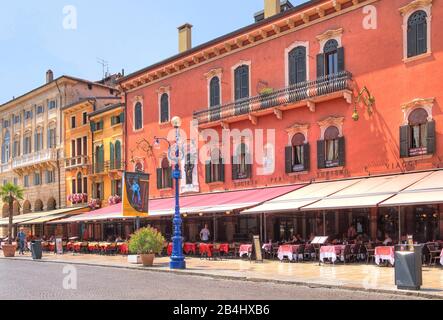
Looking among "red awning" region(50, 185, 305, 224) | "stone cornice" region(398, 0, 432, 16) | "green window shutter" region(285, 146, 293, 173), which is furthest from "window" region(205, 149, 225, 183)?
"stone cornice" region(398, 0, 432, 16)

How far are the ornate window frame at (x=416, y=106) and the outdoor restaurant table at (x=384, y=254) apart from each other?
5546 mm

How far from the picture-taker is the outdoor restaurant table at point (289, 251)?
885 inches

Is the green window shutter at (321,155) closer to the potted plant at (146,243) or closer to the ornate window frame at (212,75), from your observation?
the ornate window frame at (212,75)

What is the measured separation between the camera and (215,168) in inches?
1204

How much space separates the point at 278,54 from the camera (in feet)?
89.8

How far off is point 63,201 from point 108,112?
986 cm

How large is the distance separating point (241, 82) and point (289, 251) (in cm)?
1029

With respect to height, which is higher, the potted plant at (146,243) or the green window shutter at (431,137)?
the green window shutter at (431,137)

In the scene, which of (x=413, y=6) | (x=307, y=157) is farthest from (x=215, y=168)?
(x=413, y=6)

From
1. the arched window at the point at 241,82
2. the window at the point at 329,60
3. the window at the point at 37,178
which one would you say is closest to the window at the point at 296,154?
the window at the point at 329,60

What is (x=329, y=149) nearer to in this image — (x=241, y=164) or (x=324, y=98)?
(x=324, y=98)

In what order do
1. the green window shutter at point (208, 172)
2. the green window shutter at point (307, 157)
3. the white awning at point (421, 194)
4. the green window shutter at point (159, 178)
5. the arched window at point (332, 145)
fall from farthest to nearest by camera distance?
the green window shutter at point (159, 178) → the green window shutter at point (208, 172) → the green window shutter at point (307, 157) → the arched window at point (332, 145) → the white awning at point (421, 194)

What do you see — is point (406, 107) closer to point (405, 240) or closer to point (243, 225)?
→ point (405, 240)

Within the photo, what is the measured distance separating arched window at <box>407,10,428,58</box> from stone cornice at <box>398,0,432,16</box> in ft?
0.67
